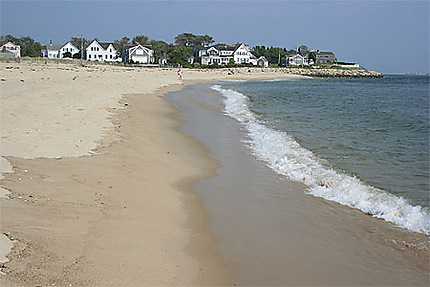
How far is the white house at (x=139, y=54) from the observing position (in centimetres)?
9300

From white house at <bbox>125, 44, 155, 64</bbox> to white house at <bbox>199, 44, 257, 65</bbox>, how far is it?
2283cm

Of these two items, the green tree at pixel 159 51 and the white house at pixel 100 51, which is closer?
the white house at pixel 100 51

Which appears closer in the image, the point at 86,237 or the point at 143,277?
the point at 143,277

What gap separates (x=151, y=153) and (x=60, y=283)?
236 inches

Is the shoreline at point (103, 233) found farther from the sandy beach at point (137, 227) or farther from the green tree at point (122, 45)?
the green tree at point (122, 45)

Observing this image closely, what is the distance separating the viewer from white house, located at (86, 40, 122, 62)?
92875 millimetres

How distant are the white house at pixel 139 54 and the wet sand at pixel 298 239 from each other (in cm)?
8924

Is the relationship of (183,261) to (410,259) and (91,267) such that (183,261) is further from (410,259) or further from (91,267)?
(410,259)

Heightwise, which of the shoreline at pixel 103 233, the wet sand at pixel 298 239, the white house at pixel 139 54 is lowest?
the wet sand at pixel 298 239

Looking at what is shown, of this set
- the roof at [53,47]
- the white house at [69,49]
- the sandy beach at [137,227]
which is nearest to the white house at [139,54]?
the white house at [69,49]

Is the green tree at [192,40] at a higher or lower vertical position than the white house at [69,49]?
higher

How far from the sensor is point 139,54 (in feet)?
308

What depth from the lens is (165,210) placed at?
608 cm

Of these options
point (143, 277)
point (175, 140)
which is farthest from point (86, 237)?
point (175, 140)
